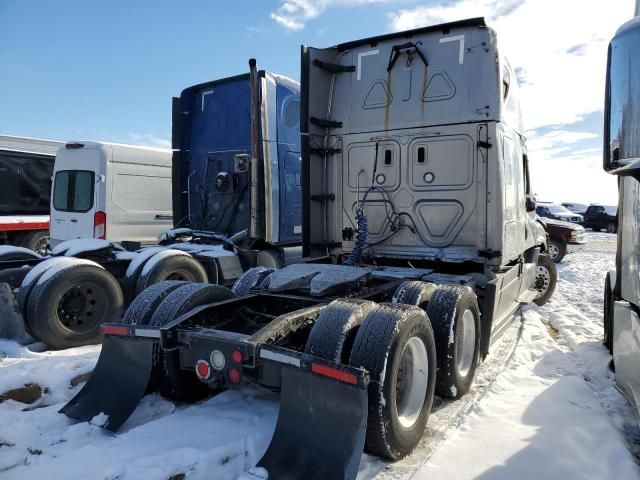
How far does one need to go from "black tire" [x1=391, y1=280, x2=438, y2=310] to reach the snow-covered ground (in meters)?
0.90

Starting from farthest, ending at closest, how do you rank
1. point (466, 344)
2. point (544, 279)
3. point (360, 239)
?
point (544, 279), point (360, 239), point (466, 344)

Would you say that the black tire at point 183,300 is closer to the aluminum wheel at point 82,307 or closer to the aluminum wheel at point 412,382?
the aluminum wheel at point 412,382

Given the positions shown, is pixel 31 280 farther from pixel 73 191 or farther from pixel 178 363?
pixel 73 191

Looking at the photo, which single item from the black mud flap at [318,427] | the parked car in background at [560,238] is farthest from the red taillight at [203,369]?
the parked car in background at [560,238]

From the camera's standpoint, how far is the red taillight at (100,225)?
9.07 meters

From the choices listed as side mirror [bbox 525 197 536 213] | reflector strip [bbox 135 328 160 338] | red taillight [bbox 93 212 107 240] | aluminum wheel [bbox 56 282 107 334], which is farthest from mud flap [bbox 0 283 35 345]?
side mirror [bbox 525 197 536 213]

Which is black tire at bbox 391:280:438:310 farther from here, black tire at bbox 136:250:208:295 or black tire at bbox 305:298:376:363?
black tire at bbox 136:250:208:295

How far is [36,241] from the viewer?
13750mm

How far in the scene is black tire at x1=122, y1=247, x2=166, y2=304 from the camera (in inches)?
259

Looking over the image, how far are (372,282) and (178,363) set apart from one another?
226cm

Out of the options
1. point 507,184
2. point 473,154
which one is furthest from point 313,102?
point 507,184

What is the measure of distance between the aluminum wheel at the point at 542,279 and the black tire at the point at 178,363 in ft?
20.0

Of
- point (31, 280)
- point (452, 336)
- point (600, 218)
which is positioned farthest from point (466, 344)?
point (600, 218)

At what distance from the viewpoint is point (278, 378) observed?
3.11 meters
